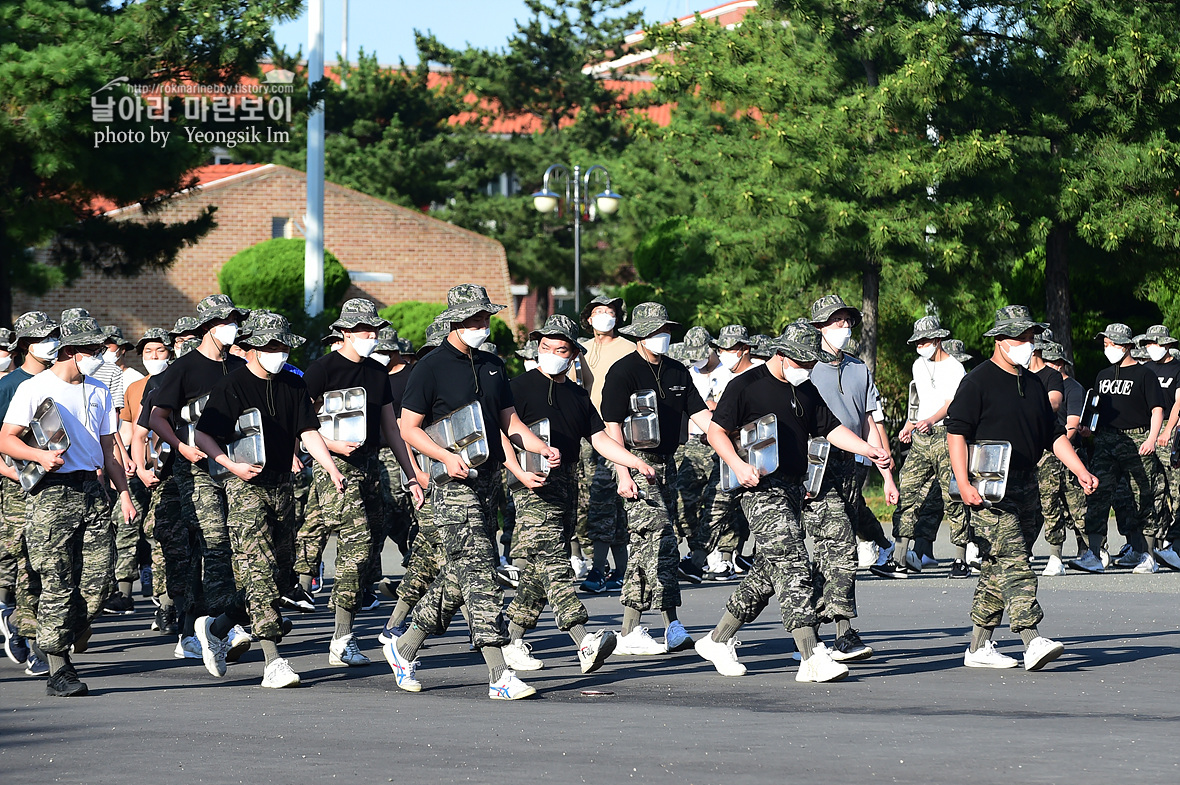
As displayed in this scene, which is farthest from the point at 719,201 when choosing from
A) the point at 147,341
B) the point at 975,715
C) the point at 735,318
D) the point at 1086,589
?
the point at 975,715

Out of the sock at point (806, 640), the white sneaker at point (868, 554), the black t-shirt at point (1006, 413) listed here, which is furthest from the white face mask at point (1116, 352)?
the sock at point (806, 640)

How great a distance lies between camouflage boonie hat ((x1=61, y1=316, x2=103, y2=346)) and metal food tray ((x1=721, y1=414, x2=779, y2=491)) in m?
3.54

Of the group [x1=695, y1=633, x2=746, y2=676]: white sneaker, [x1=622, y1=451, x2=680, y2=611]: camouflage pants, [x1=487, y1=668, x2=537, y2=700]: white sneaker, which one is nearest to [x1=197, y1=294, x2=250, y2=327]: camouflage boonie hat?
[x1=622, y1=451, x2=680, y2=611]: camouflage pants

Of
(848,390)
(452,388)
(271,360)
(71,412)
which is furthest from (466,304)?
(848,390)

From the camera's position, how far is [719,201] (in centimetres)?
2467

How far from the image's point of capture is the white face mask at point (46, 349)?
9.43 meters

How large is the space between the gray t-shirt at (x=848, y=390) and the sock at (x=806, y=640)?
10.3 feet

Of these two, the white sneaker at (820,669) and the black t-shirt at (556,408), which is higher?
the black t-shirt at (556,408)

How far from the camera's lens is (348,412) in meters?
10.4

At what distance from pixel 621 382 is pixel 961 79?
12678 mm

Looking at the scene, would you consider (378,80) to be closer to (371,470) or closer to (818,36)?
(818,36)

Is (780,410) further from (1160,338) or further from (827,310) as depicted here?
(1160,338)

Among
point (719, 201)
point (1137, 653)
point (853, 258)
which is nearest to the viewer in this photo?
point (1137, 653)

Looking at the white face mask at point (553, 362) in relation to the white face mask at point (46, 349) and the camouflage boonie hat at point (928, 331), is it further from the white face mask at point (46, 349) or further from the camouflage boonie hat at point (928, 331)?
the camouflage boonie hat at point (928, 331)
